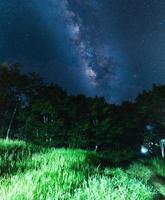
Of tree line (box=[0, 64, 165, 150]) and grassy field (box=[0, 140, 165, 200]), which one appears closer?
grassy field (box=[0, 140, 165, 200])

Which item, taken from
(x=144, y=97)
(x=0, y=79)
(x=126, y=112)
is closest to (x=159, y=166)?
(x=144, y=97)

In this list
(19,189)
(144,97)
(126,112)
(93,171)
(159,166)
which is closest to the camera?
(19,189)

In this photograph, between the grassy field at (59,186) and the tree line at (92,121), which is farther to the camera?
the tree line at (92,121)

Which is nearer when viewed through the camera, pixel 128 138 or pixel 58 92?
pixel 128 138

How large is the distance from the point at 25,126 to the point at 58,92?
14.6 feet

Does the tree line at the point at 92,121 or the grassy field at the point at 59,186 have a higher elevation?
the tree line at the point at 92,121

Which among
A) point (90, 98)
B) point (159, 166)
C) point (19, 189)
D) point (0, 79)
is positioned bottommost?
point (19, 189)

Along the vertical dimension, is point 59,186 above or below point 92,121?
below

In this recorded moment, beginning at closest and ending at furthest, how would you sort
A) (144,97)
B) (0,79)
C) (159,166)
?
1. (159,166)
2. (144,97)
3. (0,79)

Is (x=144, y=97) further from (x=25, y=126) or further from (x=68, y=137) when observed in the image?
(x=25, y=126)

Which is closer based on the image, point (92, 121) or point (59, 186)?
point (59, 186)

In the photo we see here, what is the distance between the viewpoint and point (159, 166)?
11523 mm

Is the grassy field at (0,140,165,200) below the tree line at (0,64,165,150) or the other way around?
below

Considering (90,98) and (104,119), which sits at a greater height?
(90,98)
